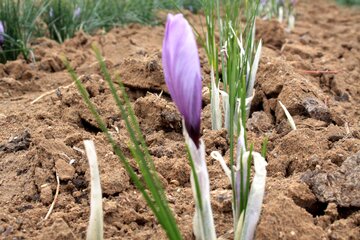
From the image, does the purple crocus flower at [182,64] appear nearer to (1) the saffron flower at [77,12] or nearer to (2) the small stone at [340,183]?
(2) the small stone at [340,183]

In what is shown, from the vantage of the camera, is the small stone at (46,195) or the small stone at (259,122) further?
the small stone at (259,122)

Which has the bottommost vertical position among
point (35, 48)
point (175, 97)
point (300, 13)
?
point (300, 13)

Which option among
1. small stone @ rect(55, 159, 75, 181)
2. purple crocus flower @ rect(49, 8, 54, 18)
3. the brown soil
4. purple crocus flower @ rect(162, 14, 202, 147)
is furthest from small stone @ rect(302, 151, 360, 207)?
purple crocus flower @ rect(49, 8, 54, 18)

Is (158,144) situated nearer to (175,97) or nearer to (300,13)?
(175,97)

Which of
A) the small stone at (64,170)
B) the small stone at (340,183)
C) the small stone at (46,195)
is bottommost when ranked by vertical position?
the small stone at (46,195)

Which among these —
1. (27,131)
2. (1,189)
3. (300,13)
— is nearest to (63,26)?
(27,131)

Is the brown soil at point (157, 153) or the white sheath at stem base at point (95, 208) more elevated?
the white sheath at stem base at point (95, 208)

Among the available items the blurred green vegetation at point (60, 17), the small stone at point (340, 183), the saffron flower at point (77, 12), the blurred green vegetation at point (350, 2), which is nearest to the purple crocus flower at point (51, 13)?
the blurred green vegetation at point (60, 17)

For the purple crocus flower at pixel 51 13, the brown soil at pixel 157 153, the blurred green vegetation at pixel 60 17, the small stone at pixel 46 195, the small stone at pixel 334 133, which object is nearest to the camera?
the brown soil at pixel 157 153

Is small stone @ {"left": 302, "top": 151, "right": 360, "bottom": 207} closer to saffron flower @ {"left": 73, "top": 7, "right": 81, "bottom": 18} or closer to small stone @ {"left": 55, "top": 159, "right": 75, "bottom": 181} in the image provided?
small stone @ {"left": 55, "top": 159, "right": 75, "bottom": 181}
